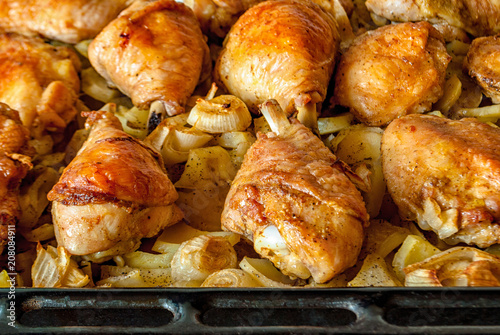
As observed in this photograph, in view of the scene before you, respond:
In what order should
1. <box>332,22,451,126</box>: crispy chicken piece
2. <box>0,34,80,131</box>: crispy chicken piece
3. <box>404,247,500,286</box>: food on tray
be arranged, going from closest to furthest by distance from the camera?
<box>404,247,500,286</box>: food on tray → <box>332,22,451,126</box>: crispy chicken piece → <box>0,34,80,131</box>: crispy chicken piece

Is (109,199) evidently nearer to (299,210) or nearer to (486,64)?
(299,210)

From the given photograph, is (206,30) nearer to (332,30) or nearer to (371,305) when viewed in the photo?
(332,30)

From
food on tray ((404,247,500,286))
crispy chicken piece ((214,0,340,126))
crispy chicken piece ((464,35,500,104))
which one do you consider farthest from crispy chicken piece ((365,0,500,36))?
food on tray ((404,247,500,286))

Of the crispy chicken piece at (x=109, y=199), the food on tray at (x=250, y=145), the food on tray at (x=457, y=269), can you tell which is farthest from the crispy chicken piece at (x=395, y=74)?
the crispy chicken piece at (x=109, y=199)

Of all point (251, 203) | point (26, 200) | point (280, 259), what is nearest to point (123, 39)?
point (26, 200)

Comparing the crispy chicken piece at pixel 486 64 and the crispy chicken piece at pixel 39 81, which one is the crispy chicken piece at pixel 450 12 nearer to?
the crispy chicken piece at pixel 486 64

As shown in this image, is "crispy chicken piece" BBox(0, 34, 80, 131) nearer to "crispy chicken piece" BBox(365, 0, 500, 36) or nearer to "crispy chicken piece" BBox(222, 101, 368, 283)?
"crispy chicken piece" BBox(222, 101, 368, 283)

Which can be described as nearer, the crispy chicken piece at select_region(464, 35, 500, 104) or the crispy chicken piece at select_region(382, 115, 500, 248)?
the crispy chicken piece at select_region(382, 115, 500, 248)
